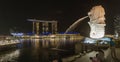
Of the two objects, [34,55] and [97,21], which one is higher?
[97,21]

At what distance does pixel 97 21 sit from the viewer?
1802 inches

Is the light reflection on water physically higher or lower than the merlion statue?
lower

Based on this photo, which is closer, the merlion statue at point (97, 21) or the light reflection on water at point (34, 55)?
the light reflection on water at point (34, 55)

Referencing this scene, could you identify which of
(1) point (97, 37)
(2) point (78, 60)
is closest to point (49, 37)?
(1) point (97, 37)

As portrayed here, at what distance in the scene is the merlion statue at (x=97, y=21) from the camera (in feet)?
148

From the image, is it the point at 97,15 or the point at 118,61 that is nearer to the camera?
the point at 118,61

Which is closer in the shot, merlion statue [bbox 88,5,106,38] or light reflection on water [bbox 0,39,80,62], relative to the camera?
light reflection on water [bbox 0,39,80,62]

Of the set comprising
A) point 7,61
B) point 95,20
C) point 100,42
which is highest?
point 95,20

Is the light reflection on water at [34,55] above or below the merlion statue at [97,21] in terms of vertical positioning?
→ below

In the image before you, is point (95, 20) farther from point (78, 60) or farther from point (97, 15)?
point (78, 60)

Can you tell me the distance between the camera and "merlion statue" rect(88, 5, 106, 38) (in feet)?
148

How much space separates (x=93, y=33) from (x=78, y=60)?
22091 millimetres

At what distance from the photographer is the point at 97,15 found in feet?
148

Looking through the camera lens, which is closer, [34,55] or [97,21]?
[97,21]
